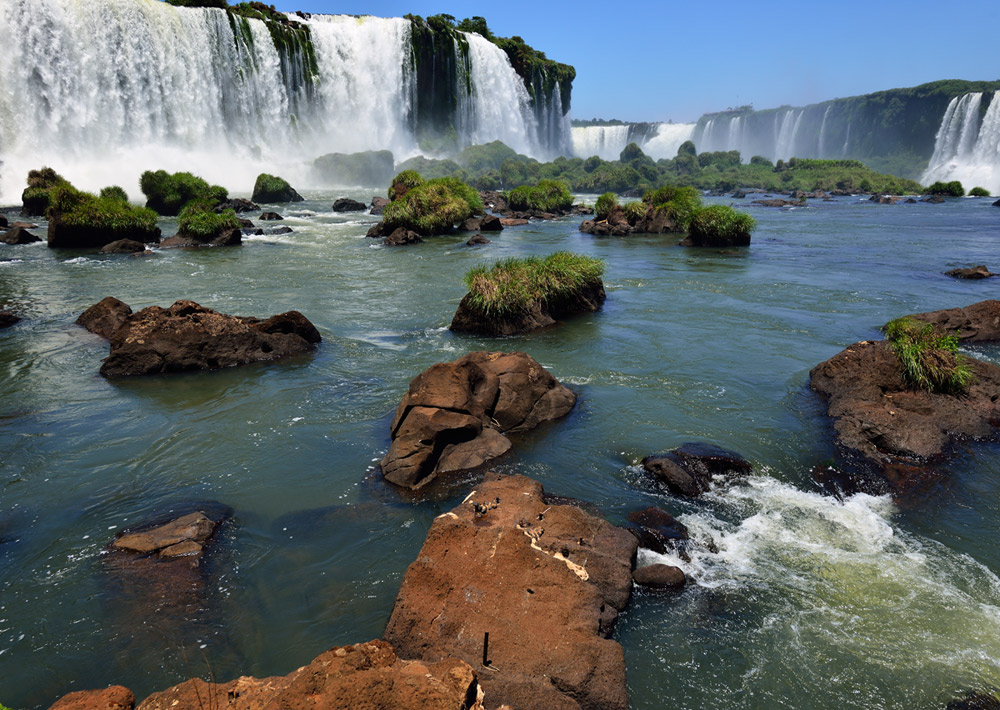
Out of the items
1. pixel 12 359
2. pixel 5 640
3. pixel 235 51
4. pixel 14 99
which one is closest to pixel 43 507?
pixel 5 640

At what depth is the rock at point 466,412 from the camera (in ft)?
22.1

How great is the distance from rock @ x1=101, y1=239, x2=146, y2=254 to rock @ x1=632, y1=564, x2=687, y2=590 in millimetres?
24006

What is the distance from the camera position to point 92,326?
12320 millimetres

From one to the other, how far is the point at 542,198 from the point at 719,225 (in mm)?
17280

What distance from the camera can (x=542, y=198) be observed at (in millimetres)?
40125

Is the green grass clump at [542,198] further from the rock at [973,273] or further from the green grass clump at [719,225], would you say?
the rock at [973,273]

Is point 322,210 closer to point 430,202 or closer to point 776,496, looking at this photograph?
point 430,202

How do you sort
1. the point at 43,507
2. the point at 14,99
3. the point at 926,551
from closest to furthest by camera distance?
the point at 926,551, the point at 43,507, the point at 14,99

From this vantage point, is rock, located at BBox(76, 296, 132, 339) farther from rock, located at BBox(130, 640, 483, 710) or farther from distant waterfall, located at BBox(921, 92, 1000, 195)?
distant waterfall, located at BBox(921, 92, 1000, 195)

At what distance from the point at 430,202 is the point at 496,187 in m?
39.2

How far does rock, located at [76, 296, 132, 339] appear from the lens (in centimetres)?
1212

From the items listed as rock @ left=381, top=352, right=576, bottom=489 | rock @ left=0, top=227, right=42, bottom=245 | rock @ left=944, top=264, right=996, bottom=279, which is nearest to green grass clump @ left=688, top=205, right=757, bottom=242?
rock @ left=944, top=264, right=996, bottom=279

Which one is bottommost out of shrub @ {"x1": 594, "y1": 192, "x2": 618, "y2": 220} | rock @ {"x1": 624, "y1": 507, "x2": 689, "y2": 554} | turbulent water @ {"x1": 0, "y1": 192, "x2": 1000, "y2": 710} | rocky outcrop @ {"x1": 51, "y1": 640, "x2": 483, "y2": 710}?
turbulent water @ {"x1": 0, "y1": 192, "x2": 1000, "y2": 710}

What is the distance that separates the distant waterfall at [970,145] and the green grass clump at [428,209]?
64021mm
